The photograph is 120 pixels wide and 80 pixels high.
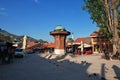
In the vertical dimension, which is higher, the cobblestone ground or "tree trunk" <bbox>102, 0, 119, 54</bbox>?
"tree trunk" <bbox>102, 0, 119, 54</bbox>

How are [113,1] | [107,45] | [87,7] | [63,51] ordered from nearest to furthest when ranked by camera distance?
[113,1] < [87,7] < [63,51] < [107,45]

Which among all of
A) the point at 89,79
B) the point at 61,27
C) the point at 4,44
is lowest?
the point at 89,79

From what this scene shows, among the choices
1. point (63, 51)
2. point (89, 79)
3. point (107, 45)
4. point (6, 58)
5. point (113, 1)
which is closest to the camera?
point (89, 79)

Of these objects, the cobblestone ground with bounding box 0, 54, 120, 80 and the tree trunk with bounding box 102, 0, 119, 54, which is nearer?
the cobblestone ground with bounding box 0, 54, 120, 80

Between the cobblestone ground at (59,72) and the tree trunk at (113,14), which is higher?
the tree trunk at (113,14)

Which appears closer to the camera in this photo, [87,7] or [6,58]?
[6,58]

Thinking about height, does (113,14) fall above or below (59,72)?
above

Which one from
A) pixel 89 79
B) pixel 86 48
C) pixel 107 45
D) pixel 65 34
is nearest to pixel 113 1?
pixel 89 79

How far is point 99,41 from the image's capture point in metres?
61.3

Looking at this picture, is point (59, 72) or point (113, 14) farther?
point (113, 14)

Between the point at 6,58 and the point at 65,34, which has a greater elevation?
the point at 65,34

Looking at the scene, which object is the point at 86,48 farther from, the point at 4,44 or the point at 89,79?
the point at 89,79

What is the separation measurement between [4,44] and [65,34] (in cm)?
1979

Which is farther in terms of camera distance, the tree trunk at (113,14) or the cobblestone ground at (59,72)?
the tree trunk at (113,14)
